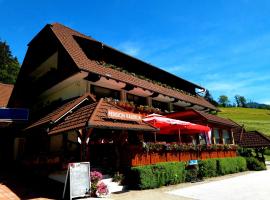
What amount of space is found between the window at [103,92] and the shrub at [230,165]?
8391 mm

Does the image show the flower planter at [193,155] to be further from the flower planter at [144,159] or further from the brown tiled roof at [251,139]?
the brown tiled roof at [251,139]

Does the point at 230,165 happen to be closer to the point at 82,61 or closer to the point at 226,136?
the point at 226,136

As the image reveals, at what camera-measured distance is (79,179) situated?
10.1 meters

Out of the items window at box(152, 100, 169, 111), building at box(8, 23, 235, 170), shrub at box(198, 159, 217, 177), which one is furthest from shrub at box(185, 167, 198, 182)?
window at box(152, 100, 169, 111)

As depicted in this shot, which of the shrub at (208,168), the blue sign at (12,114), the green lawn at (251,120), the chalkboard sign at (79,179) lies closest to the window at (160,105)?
the shrub at (208,168)

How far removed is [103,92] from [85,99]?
125 inches

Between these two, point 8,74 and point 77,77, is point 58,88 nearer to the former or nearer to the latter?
point 77,77

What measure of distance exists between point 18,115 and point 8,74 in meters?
34.2

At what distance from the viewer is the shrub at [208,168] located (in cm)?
1628

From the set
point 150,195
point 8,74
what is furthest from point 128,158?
point 8,74

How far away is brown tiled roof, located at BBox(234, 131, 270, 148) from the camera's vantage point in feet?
89.9

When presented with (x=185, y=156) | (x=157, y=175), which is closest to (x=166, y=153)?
(x=157, y=175)

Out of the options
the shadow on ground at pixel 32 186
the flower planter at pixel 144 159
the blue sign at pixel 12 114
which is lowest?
the shadow on ground at pixel 32 186

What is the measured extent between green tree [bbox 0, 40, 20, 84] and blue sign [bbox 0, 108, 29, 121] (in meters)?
31.5
